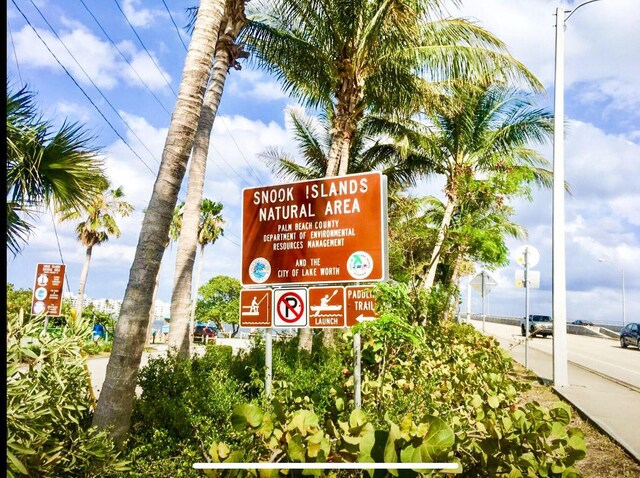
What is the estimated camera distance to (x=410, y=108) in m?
16.3

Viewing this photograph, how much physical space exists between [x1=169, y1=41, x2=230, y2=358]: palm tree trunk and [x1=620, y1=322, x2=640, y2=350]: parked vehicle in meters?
28.5

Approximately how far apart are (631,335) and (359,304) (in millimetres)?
29938

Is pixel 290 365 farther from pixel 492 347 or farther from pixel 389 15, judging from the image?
pixel 389 15

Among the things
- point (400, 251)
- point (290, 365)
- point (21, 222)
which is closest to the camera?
point (21, 222)

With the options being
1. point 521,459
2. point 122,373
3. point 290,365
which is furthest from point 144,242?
point 290,365

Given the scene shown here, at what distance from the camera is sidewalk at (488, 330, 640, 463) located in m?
7.71

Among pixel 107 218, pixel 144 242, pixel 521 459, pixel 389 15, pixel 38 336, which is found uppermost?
pixel 389 15

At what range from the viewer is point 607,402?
10.7 metres

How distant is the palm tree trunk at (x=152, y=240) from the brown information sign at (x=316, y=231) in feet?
7.16

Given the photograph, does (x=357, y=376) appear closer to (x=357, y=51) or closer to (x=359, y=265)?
(x=359, y=265)

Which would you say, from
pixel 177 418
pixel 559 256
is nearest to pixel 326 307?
pixel 177 418

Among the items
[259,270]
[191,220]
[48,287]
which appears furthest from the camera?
[48,287]

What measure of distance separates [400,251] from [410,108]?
7766 mm

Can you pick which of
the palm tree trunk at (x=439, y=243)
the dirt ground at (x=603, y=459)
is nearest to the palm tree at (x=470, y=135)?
the palm tree trunk at (x=439, y=243)
